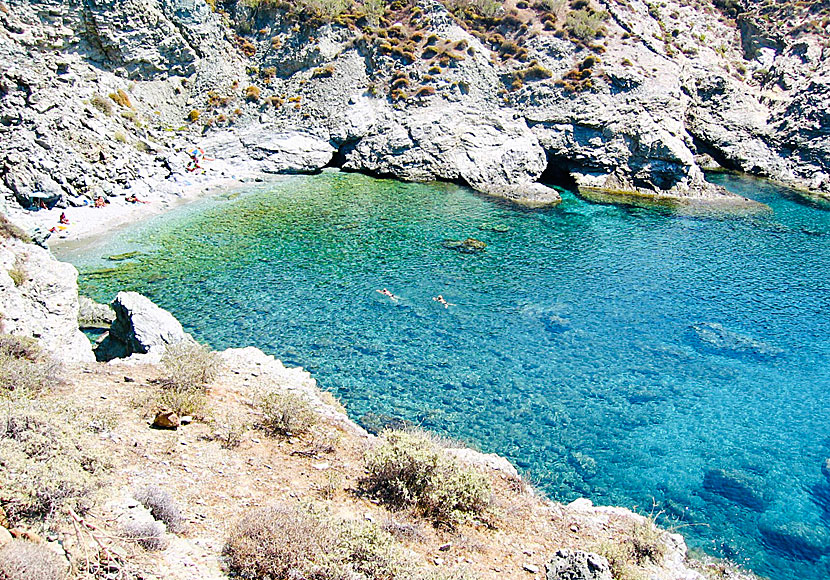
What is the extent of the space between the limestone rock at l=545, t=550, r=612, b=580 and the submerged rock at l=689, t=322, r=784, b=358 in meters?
16.9

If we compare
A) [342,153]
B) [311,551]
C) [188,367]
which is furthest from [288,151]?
[311,551]

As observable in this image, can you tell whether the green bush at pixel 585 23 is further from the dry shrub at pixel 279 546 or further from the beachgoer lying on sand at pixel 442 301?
the dry shrub at pixel 279 546

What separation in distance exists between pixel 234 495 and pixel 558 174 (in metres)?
49.8

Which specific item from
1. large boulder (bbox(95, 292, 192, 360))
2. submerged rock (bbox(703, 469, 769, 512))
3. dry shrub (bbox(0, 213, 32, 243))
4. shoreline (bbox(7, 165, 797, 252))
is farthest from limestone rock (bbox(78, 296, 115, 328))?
submerged rock (bbox(703, 469, 769, 512))

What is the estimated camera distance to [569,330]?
24047mm

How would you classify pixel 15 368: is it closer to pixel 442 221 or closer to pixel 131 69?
pixel 442 221

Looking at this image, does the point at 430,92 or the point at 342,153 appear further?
the point at 430,92

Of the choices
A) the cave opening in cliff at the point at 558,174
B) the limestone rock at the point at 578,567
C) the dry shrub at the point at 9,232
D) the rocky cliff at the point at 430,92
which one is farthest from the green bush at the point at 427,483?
the cave opening in cliff at the point at 558,174

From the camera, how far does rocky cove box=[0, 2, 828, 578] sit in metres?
44.1

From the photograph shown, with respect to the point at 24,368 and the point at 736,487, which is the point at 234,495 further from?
the point at 736,487

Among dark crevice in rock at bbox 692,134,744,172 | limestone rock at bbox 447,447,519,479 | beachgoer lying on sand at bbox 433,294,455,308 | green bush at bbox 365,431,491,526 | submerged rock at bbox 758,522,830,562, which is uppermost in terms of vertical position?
dark crevice in rock at bbox 692,134,744,172

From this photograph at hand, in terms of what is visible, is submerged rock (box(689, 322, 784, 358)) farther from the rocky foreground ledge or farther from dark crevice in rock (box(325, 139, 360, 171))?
dark crevice in rock (box(325, 139, 360, 171))

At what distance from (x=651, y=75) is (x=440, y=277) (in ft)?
132

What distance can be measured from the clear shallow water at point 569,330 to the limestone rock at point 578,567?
5.57m
